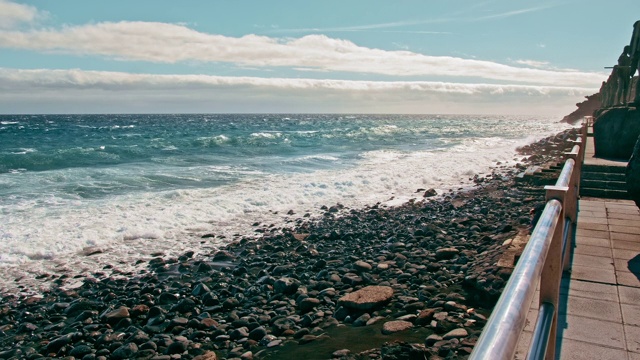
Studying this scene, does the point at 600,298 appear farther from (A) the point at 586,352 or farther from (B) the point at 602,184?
(B) the point at 602,184

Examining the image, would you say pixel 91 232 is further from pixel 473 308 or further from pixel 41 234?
pixel 473 308

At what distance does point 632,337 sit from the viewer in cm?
303

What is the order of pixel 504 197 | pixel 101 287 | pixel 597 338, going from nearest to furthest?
pixel 597 338
pixel 101 287
pixel 504 197

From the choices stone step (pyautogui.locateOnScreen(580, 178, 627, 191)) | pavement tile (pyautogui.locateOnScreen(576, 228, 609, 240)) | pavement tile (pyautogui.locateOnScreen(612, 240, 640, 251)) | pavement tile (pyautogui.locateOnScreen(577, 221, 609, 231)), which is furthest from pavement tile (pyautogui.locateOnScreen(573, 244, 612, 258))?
stone step (pyautogui.locateOnScreen(580, 178, 627, 191))

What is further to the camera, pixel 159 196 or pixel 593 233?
pixel 159 196

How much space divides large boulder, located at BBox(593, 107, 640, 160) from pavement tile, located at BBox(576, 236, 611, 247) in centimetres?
572

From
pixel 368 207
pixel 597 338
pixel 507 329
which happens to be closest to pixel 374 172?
pixel 368 207

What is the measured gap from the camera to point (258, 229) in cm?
1095

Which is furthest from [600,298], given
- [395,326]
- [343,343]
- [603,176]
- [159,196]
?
[159,196]

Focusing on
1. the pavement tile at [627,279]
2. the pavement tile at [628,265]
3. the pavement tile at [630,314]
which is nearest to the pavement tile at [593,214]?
the pavement tile at [628,265]

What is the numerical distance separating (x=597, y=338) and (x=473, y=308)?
8.00 feet

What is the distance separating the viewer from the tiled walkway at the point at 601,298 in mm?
2936

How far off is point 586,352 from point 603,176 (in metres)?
6.03

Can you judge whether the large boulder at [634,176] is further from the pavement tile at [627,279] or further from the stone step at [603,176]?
the stone step at [603,176]
